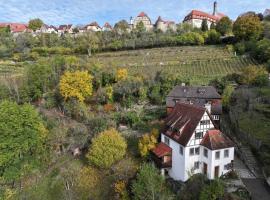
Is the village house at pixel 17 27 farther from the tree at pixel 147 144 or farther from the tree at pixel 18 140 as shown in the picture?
the tree at pixel 147 144

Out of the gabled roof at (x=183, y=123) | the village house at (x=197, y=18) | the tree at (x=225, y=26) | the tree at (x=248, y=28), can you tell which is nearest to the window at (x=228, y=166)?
the gabled roof at (x=183, y=123)

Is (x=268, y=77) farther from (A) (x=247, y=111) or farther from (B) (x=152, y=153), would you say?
(B) (x=152, y=153)

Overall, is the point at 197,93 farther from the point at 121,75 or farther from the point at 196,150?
the point at 121,75

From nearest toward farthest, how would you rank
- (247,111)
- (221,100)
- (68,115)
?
(247,111)
(221,100)
(68,115)

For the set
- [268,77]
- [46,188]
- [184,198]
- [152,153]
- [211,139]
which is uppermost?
[268,77]

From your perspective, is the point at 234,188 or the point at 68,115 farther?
the point at 68,115

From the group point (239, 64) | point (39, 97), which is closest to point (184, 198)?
point (39, 97)

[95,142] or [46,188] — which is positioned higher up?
[95,142]
